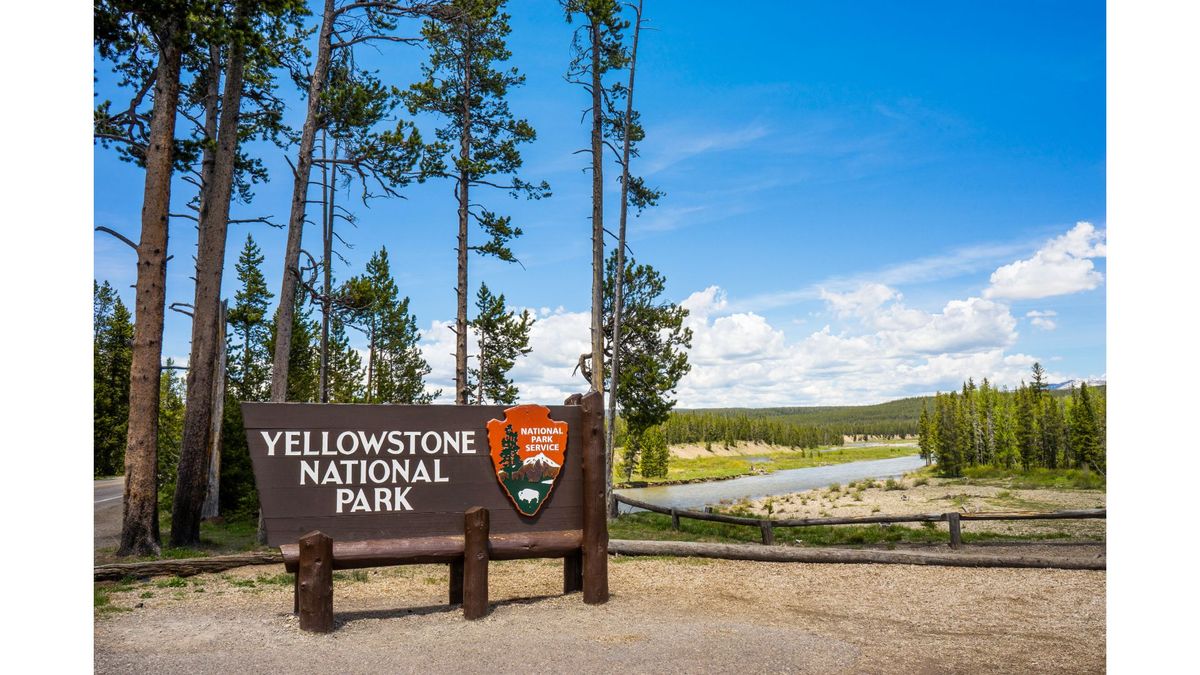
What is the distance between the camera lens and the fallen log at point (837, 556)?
30.5ft

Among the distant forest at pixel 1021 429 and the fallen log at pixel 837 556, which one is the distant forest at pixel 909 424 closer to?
the distant forest at pixel 1021 429

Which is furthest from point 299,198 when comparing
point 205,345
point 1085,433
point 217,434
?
point 1085,433

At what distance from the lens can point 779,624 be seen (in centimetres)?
638

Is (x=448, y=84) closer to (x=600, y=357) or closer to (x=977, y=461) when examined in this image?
(x=600, y=357)

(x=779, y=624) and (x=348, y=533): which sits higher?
(x=348, y=533)

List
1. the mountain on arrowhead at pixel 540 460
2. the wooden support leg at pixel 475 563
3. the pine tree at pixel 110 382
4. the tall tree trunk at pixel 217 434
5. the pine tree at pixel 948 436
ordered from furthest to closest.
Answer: the pine tree at pixel 948 436 < the pine tree at pixel 110 382 < the tall tree trunk at pixel 217 434 < the mountain on arrowhead at pixel 540 460 < the wooden support leg at pixel 475 563

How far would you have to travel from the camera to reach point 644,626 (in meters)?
6.04

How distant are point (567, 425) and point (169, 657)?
3.56 meters

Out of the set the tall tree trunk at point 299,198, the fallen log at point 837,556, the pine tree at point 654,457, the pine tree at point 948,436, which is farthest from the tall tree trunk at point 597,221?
the pine tree at point 948,436

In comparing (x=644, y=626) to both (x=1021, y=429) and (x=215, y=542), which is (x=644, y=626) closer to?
(x=215, y=542)

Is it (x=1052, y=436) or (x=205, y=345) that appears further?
(x=1052, y=436)

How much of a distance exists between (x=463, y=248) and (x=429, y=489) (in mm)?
10206
